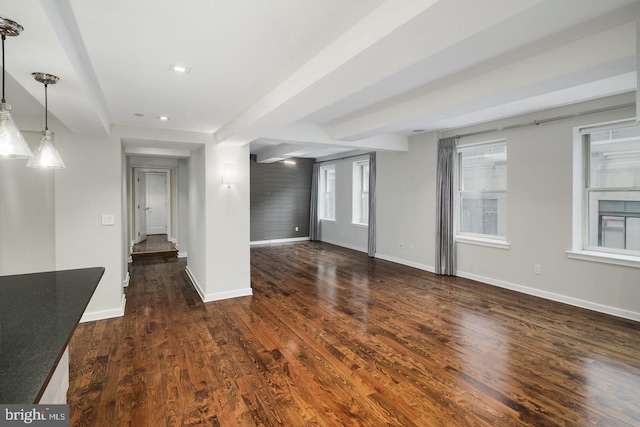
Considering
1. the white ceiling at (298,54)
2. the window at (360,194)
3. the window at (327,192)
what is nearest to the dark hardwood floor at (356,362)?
the white ceiling at (298,54)

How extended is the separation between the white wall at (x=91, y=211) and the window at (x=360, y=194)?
582 cm

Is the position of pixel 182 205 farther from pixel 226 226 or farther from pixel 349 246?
pixel 349 246

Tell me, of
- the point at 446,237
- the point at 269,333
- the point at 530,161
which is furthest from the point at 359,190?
the point at 269,333

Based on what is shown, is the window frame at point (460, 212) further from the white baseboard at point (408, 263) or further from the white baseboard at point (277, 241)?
the white baseboard at point (277, 241)

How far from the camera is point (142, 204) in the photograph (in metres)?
10.1

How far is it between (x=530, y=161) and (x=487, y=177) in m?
0.84

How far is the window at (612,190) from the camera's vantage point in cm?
391

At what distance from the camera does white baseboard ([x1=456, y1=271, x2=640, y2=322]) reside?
12.6ft

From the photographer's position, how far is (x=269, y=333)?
3484 mm

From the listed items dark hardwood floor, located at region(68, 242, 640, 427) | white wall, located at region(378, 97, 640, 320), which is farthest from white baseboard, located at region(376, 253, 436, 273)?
dark hardwood floor, located at region(68, 242, 640, 427)

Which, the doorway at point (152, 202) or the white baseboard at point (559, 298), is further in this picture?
the doorway at point (152, 202)

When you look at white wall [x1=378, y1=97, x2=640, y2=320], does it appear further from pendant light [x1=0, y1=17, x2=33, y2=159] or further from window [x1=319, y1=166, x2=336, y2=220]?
pendant light [x1=0, y1=17, x2=33, y2=159]

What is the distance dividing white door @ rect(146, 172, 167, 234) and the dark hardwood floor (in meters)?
6.67

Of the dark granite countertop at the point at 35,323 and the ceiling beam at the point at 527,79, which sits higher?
the ceiling beam at the point at 527,79
